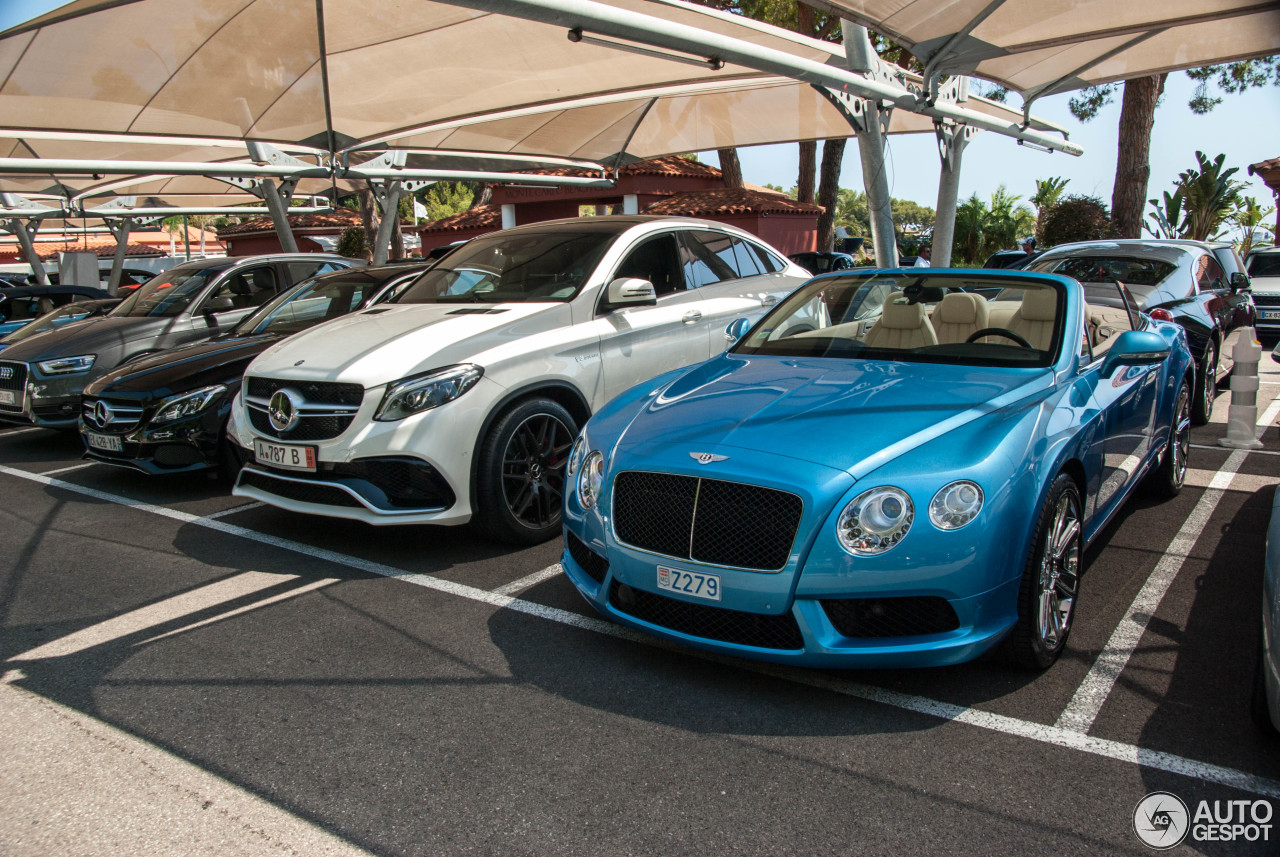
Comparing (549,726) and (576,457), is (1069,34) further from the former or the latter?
(549,726)

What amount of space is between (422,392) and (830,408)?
219 cm

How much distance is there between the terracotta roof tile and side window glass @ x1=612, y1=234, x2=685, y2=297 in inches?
755

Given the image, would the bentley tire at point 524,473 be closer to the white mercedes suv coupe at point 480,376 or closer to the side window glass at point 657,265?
the white mercedes suv coupe at point 480,376

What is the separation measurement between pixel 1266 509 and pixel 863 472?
12.4ft

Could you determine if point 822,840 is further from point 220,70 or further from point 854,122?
point 220,70

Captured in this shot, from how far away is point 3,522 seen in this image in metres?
5.87

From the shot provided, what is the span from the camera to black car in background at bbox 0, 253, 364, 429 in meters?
8.16

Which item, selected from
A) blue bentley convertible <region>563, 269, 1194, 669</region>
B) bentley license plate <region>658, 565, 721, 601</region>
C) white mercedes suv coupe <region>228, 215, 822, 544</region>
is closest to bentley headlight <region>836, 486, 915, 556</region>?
blue bentley convertible <region>563, 269, 1194, 669</region>

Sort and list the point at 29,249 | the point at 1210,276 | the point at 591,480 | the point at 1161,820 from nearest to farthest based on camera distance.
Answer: the point at 1161,820 → the point at 591,480 → the point at 1210,276 → the point at 29,249

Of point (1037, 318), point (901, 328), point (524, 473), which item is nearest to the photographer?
point (1037, 318)

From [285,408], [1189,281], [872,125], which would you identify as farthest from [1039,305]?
[872,125]

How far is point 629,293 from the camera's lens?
5414mm

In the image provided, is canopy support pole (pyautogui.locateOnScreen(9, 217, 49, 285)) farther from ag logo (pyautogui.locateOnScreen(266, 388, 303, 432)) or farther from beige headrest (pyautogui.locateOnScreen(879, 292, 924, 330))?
beige headrest (pyautogui.locateOnScreen(879, 292, 924, 330))

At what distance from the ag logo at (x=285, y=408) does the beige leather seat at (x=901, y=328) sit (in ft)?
9.90
